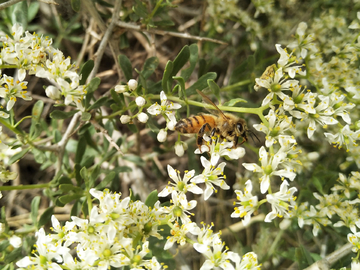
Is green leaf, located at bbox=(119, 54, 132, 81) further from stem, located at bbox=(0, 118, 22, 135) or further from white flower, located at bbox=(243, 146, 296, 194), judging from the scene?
white flower, located at bbox=(243, 146, 296, 194)

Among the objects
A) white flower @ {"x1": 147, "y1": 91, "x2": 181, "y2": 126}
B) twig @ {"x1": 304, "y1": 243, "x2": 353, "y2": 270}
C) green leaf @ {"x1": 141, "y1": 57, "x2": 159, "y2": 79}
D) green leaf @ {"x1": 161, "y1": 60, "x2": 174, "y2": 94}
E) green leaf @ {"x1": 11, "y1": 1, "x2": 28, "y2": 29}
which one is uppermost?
green leaf @ {"x1": 11, "y1": 1, "x2": 28, "y2": 29}

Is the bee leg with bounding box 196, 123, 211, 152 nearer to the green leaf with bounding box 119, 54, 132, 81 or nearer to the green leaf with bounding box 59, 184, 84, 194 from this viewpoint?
the green leaf with bounding box 119, 54, 132, 81

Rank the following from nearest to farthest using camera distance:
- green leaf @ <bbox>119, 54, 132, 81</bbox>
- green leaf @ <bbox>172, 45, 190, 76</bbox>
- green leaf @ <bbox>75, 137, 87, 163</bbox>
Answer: green leaf @ <bbox>172, 45, 190, 76</bbox> → green leaf @ <bbox>119, 54, 132, 81</bbox> → green leaf @ <bbox>75, 137, 87, 163</bbox>

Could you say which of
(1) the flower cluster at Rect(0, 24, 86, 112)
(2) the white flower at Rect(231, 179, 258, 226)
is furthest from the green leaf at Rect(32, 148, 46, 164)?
(2) the white flower at Rect(231, 179, 258, 226)

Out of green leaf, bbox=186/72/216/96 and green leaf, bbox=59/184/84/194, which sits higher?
green leaf, bbox=186/72/216/96

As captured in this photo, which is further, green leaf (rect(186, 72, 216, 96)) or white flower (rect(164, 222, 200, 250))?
green leaf (rect(186, 72, 216, 96))

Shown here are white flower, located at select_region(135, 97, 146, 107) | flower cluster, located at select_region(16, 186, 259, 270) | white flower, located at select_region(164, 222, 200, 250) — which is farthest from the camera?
white flower, located at select_region(135, 97, 146, 107)

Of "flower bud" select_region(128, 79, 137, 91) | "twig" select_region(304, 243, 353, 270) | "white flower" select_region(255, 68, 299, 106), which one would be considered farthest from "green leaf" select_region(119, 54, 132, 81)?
"twig" select_region(304, 243, 353, 270)

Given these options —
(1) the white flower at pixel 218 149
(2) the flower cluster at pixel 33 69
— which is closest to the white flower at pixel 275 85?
(1) the white flower at pixel 218 149
